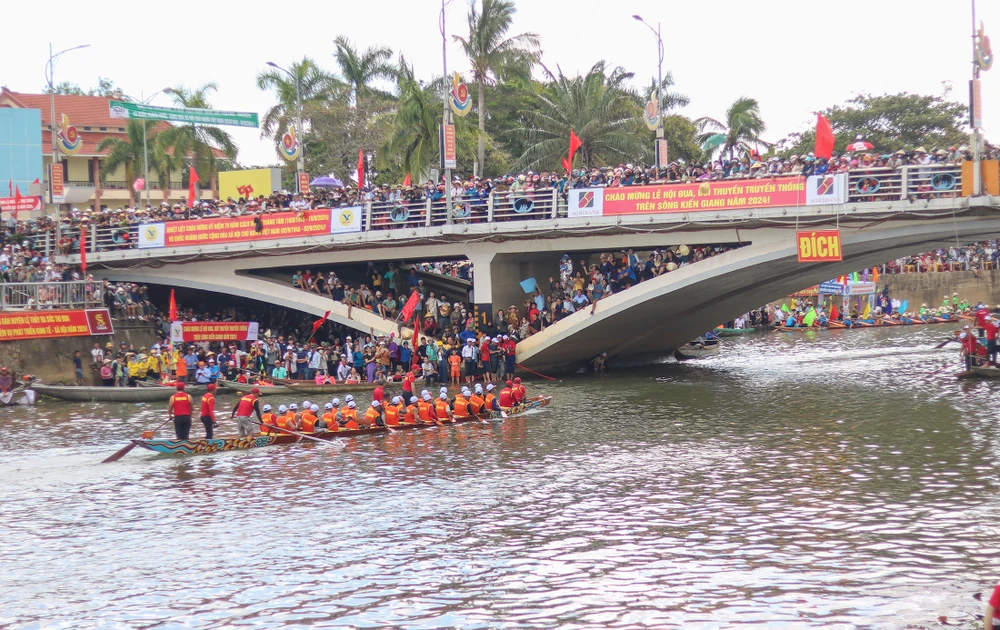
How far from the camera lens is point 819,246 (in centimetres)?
3294

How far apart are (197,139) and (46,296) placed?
93.7 ft

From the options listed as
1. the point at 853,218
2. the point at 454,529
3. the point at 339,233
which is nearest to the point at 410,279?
the point at 339,233

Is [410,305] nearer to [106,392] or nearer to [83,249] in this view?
[106,392]

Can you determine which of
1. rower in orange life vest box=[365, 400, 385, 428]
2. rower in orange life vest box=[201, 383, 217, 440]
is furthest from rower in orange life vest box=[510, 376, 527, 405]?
rower in orange life vest box=[201, 383, 217, 440]

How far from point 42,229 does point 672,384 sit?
29224 mm

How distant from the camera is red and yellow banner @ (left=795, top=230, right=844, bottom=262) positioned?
107 ft

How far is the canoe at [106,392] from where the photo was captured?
36688 millimetres

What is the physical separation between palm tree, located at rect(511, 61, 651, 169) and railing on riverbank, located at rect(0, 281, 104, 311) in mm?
27069

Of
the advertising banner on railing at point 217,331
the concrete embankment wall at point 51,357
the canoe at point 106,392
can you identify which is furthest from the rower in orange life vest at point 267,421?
the concrete embankment wall at point 51,357

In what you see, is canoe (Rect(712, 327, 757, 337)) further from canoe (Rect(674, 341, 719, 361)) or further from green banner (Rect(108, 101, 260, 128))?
green banner (Rect(108, 101, 260, 128))

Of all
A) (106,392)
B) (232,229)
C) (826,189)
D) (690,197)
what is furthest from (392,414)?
(232,229)

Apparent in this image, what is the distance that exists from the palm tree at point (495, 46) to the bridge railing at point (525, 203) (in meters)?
21.1

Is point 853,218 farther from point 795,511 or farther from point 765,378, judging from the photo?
point 795,511

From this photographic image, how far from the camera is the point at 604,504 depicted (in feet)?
66.0
